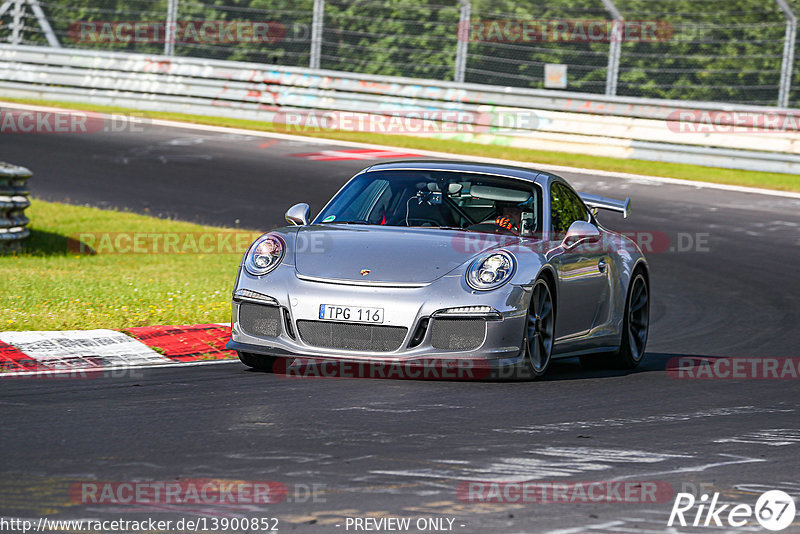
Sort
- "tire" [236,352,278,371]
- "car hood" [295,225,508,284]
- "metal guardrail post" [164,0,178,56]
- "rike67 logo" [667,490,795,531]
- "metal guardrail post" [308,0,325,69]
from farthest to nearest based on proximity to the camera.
→ "metal guardrail post" [164,0,178,56]
"metal guardrail post" [308,0,325,69]
"tire" [236,352,278,371]
"car hood" [295,225,508,284]
"rike67 logo" [667,490,795,531]

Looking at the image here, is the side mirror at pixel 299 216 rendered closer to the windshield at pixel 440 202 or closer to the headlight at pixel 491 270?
the windshield at pixel 440 202

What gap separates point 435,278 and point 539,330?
2.61 feet

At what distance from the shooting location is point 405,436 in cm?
591

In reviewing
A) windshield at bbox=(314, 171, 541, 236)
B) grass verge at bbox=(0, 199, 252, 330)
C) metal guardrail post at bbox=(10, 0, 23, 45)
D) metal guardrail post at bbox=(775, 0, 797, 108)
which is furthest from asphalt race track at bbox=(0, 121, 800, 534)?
metal guardrail post at bbox=(10, 0, 23, 45)

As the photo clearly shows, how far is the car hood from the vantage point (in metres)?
7.38

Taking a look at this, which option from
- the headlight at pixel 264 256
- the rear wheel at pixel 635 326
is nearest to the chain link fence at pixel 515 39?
the rear wheel at pixel 635 326

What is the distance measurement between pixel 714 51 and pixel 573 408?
47.3 ft

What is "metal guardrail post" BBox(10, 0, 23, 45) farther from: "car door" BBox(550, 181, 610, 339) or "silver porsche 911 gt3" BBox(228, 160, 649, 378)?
"car door" BBox(550, 181, 610, 339)

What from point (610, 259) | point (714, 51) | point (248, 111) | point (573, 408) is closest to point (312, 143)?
point (248, 111)

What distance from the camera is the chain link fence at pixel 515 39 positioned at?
792 inches

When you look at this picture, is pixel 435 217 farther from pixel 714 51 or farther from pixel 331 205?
pixel 714 51

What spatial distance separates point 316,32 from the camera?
2266 centimetres

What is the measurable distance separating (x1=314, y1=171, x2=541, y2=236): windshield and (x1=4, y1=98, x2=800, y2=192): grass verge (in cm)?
1152

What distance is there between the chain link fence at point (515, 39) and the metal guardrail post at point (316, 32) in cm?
2
